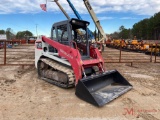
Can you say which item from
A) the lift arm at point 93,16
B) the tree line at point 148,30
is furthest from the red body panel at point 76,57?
the tree line at point 148,30

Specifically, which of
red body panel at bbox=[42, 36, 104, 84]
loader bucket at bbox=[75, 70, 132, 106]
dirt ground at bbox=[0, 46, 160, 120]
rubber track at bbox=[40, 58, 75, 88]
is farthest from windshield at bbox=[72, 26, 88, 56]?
dirt ground at bbox=[0, 46, 160, 120]

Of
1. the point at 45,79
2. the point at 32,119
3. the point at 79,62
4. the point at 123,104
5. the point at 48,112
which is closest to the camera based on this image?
the point at 32,119

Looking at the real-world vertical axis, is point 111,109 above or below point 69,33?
below

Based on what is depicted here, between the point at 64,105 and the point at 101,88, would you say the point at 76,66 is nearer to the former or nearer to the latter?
the point at 101,88

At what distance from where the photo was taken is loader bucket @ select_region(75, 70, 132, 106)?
5762 mm

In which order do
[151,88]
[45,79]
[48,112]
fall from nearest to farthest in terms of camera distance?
[48,112], [151,88], [45,79]

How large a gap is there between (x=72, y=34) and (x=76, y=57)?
1.27 metres

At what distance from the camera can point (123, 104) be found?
5773 mm

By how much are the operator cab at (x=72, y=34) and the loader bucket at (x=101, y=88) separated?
1154 mm

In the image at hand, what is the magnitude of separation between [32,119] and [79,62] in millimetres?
2558

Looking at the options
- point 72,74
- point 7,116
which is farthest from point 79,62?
point 7,116

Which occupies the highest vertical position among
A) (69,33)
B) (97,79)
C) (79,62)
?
(69,33)

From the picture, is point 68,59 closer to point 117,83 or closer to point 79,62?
point 79,62

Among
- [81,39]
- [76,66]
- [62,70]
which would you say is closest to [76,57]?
[76,66]
